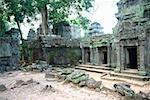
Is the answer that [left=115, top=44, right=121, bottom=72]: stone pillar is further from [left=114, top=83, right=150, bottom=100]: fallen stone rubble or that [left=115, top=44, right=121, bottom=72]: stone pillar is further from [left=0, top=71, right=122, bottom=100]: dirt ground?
[left=114, top=83, right=150, bottom=100]: fallen stone rubble

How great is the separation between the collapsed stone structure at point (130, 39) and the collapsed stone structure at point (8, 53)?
6915 millimetres

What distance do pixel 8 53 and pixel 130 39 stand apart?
375 inches

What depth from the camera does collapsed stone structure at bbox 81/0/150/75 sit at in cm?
1213

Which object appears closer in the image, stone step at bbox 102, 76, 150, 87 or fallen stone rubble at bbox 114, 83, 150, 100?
fallen stone rubble at bbox 114, 83, 150, 100

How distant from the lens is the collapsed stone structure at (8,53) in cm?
1653

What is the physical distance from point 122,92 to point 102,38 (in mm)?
8179

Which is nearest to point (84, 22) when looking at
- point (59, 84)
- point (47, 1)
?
point (47, 1)

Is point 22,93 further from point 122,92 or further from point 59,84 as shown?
point 122,92

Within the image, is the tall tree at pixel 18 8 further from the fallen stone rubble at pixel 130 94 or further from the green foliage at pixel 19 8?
the fallen stone rubble at pixel 130 94

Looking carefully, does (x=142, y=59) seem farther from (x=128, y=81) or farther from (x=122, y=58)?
(x=122, y=58)

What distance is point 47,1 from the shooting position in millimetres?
20516

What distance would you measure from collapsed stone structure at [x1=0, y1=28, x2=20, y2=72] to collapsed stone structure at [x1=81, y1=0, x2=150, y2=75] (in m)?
6.92

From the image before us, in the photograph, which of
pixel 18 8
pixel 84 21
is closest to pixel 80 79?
pixel 18 8

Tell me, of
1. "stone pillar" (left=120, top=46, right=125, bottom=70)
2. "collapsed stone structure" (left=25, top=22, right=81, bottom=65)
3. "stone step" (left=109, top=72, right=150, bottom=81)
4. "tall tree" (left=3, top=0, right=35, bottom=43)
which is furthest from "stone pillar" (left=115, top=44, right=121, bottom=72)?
"tall tree" (left=3, top=0, right=35, bottom=43)
